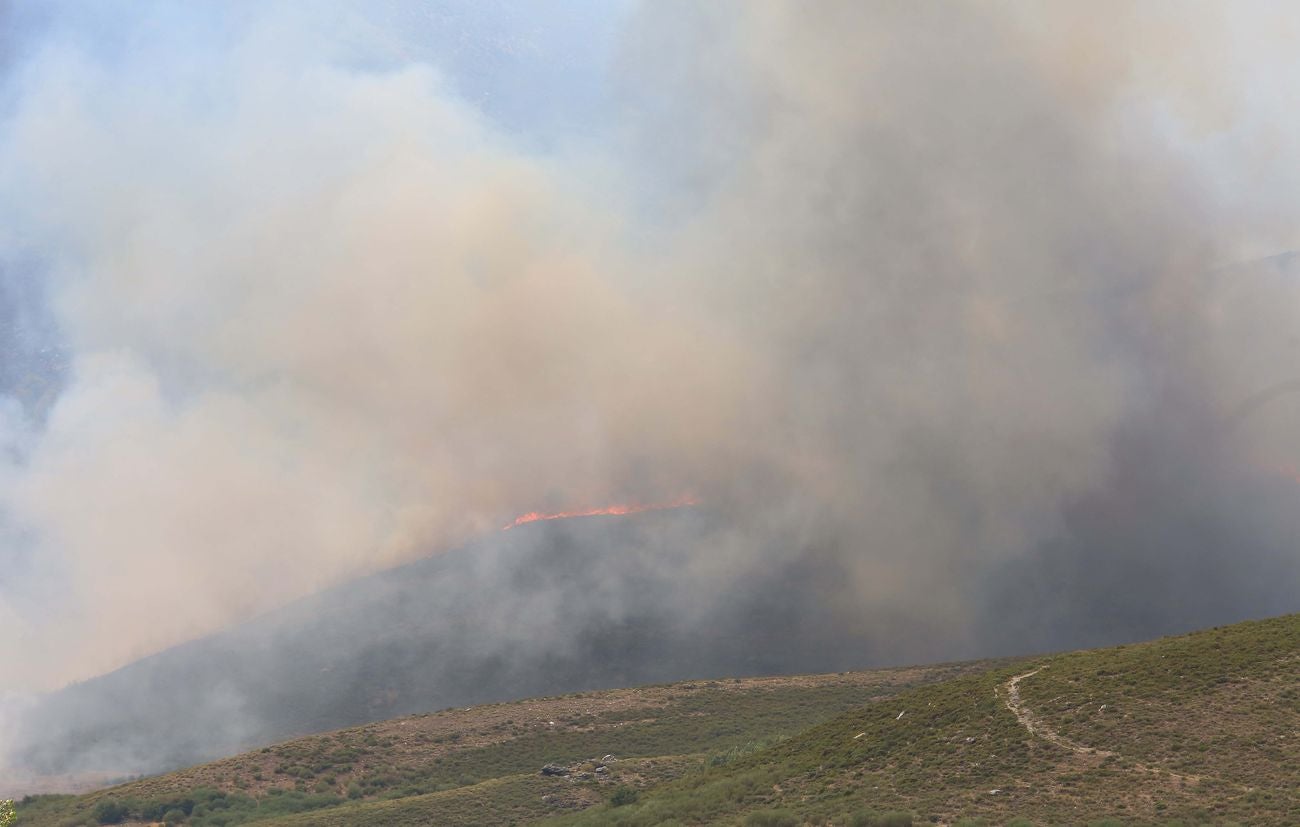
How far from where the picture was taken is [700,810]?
7162cm

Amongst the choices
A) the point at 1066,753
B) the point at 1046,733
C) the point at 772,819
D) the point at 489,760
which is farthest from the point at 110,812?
the point at 1066,753

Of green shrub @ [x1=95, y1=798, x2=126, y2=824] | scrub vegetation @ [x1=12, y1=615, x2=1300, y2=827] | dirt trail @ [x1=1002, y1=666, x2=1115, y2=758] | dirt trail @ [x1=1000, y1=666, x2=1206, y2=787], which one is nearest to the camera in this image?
dirt trail @ [x1=1000, y1=666, x2=1206, y2=787]

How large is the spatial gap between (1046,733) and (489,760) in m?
61.6

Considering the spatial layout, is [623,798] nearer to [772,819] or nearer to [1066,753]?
[772,819]

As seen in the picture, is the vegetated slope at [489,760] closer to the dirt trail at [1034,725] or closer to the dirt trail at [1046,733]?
the dirt trail at [1034,725]

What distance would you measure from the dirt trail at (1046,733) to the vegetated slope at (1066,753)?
0.43ft

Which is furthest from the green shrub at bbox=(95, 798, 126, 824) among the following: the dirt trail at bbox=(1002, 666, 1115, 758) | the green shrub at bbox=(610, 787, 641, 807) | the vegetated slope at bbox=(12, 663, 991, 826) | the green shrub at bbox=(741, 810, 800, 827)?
the dirt trail at bbox=(1002, 666, 1115, 758)

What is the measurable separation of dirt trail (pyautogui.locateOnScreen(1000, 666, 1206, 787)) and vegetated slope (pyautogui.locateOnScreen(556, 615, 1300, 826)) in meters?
0.13

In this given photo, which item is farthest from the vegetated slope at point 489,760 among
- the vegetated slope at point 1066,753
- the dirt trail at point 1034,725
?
the dirt trail at point 1034,725

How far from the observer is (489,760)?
11375 cm

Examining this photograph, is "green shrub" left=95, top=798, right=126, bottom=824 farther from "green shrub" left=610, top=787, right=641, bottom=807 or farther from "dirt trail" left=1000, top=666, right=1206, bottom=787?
"dirt trail" left=1000, top=666, right=1206, bottom=787

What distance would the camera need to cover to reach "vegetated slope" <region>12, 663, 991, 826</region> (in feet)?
317

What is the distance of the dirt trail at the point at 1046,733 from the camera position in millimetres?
56969

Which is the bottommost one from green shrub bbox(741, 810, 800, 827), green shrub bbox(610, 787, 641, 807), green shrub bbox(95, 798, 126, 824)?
green shrub bbox(741, 810, 800, 827)
